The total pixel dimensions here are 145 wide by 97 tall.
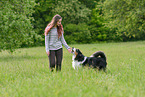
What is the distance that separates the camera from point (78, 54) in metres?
7.53

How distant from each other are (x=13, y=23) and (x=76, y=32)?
26.4 metres

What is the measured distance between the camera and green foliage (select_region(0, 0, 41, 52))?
16016 mm

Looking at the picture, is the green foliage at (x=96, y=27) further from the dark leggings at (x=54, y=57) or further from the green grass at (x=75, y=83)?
the dark leggings at (x=54, y=57)

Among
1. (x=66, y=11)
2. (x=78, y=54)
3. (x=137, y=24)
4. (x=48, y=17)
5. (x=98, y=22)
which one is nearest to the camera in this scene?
(x=78, y=54)

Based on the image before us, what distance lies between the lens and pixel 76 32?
41.9 metres

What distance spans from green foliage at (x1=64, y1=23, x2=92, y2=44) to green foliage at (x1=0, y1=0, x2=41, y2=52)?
23.2 m

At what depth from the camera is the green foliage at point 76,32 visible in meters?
40.9

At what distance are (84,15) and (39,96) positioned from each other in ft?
115

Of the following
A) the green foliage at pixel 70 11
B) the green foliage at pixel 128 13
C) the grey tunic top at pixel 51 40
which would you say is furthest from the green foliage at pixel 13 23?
the green foliage at pixel 70 11

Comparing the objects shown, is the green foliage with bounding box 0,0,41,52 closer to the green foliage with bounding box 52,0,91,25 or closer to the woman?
the woman

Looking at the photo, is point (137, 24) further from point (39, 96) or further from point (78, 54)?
point (39, 96)

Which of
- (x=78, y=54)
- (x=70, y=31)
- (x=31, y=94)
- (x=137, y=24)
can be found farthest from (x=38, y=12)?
(x=31, y=94)

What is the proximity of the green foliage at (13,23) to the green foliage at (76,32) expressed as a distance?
23.2 meters

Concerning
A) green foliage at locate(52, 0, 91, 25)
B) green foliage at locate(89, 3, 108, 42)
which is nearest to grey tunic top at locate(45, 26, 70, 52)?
green foliage at locate(52, 0, 91, 25)
